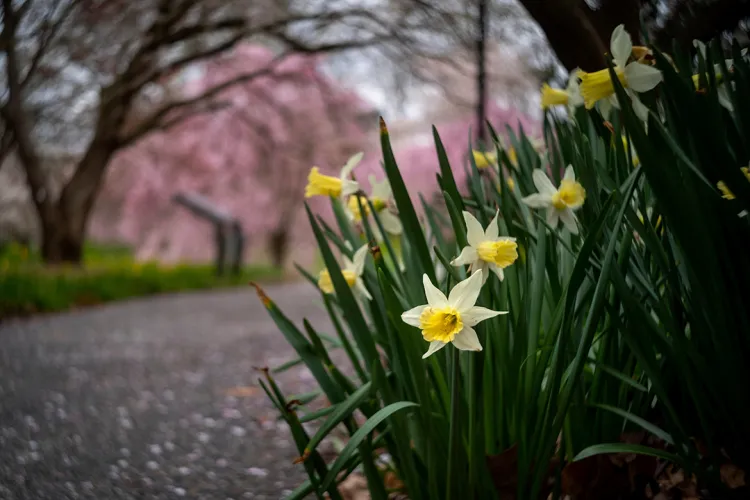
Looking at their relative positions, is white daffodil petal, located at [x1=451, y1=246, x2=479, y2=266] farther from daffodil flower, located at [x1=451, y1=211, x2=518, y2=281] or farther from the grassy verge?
the grassy verge

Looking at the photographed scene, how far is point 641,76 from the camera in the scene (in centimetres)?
89

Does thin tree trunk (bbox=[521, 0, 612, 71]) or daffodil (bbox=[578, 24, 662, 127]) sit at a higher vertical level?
thin tree trunk (bbox=[521, 0, 612, 71])

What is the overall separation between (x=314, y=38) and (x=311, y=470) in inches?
246

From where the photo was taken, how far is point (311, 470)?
95 centimetres

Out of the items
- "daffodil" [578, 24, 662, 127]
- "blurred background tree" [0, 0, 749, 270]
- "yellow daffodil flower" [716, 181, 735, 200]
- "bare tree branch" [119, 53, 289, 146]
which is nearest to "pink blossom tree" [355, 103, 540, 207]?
"blurred background tree" [0, 0, 749, 270]

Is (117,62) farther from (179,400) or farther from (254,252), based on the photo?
(254,252)

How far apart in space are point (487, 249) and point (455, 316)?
12cm

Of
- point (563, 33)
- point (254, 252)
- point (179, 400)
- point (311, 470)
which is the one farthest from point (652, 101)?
point (254, 252)

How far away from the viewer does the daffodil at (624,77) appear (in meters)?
0.89


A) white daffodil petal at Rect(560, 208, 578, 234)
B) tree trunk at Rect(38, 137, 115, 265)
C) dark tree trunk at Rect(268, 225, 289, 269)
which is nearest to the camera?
white daffodil petal at Rect(560, 208, 578, 234)

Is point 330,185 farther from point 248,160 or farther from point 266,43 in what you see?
point 248,160

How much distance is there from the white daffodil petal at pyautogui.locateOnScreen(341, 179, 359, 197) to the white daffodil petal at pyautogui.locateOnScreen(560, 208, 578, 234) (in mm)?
399

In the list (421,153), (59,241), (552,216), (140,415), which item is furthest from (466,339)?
(421,153)

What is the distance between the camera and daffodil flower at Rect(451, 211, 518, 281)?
86 cm
